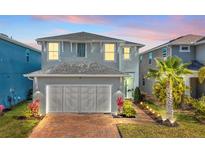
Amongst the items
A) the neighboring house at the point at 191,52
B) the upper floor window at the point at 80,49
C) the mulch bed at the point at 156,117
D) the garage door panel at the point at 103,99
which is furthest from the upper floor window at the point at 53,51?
the neighboring house at the point at 191,52

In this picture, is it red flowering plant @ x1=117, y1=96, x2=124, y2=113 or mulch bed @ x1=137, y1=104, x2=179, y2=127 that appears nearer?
mulch bed @ x1=137, y1=104, x2=179, y2=127

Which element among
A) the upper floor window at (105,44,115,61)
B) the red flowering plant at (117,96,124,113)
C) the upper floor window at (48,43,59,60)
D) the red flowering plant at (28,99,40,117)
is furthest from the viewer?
the upper floor window at (105,44,115,61)

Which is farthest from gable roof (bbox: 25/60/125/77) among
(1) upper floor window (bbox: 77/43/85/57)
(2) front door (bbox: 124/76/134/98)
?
(2) front door (bbox: 124/76/134/98)

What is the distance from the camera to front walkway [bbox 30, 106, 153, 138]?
14828 mm

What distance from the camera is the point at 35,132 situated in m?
15.1

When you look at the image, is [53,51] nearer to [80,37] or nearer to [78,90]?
[80,37]

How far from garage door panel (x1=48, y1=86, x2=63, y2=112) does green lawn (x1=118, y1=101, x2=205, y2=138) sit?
549cm

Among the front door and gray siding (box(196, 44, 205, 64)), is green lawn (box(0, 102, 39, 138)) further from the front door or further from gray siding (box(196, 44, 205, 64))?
gray siding (box(196, 44, 205, 64))

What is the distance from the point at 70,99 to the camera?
1997 centimetres

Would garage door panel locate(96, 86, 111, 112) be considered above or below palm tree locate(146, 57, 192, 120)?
below

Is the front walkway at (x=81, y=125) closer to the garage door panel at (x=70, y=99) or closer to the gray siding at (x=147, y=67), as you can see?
the garage door panel at (x=70, y=99)

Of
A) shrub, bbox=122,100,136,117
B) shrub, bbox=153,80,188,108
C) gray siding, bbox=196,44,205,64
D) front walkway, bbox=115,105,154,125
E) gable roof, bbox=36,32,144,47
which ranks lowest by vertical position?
front walkway, bbox=115,105,154,125

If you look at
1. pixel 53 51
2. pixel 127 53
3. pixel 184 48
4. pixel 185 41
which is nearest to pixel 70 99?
pixel 53 51
